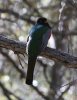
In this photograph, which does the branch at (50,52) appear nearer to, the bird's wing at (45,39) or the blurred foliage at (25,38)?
the bird's wing at (45,39)

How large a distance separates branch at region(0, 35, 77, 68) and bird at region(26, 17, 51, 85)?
6 centimetres

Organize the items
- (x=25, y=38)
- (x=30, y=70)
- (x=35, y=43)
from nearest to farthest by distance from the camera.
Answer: (x=30, y=70) → (x=35, y=43) → (x=25, y=38)

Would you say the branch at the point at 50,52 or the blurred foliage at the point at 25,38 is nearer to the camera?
the branch at the point at 50,52

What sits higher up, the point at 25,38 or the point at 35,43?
the point at 35,43

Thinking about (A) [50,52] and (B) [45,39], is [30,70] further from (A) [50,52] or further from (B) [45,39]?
(B) [45,39]

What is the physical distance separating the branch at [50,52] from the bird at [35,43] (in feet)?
0.20

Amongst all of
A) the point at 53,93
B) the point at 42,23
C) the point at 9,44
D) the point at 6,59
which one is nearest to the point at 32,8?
the point at 6,59

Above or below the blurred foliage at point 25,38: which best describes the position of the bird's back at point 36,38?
above

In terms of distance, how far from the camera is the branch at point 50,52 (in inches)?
173

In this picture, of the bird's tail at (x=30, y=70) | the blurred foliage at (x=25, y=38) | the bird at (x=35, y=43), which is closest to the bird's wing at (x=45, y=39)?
the bird at (x=35, y=43)

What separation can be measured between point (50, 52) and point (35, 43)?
0.23 m

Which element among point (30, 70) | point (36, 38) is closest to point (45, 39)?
point (36, 38)

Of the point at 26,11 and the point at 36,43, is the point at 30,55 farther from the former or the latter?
Result: the point at 26,11

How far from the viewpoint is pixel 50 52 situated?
14.5 feet
